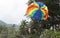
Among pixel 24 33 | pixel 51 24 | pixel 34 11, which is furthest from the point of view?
pixel 51 24

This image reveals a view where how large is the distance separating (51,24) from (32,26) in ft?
9.51

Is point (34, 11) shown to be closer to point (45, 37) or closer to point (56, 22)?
point (45, 37)

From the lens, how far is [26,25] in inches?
850

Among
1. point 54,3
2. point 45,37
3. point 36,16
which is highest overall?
point 54,3

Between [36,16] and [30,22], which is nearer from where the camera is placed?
[36,16]

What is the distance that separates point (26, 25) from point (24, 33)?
0.65 m

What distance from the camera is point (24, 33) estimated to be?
838 inches

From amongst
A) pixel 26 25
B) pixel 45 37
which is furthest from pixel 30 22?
pixel 45 37

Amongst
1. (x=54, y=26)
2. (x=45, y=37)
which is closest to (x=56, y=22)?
(x=54, y=26)

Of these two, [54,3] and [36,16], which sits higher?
[54,3]

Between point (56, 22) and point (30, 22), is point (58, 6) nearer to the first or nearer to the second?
point (56, 22)

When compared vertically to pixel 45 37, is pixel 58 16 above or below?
above

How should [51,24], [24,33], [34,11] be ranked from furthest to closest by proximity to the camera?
[51,24] → [24,33] → [34,11]

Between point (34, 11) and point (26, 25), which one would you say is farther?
point (26, 25)
